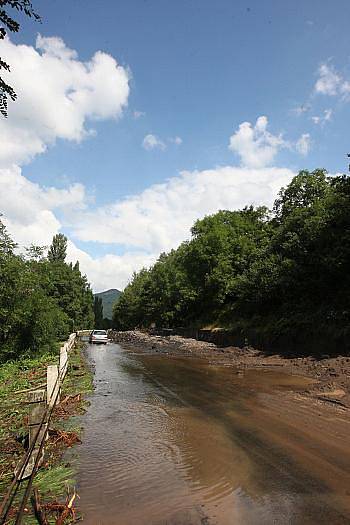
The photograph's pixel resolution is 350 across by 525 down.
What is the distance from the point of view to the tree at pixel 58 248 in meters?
82.8

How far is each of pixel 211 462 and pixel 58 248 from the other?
3166 inches

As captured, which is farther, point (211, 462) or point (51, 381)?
point (51, 381)

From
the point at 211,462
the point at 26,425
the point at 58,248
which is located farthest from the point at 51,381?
the point at 58,248

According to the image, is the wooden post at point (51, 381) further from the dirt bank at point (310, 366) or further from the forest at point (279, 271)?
the forest at point (279, 271)

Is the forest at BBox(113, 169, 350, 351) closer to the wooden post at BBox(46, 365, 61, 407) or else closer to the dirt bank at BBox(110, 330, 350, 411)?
the dirt bank at BBox(110, 330, 350, 411)

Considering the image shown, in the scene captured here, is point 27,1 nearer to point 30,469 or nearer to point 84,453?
point 30,469

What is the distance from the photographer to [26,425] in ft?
30.9

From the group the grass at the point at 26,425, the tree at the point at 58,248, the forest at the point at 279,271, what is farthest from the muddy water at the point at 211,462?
the tree at the point at 58,248

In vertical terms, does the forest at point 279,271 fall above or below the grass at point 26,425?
above

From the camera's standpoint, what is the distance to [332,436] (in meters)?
9.30

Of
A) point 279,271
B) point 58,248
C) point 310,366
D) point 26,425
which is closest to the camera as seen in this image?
point 26,425

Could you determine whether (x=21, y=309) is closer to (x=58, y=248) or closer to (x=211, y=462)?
(x=211, y=462)

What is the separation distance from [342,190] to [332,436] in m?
23.2

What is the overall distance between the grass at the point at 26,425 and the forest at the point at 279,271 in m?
16.6
